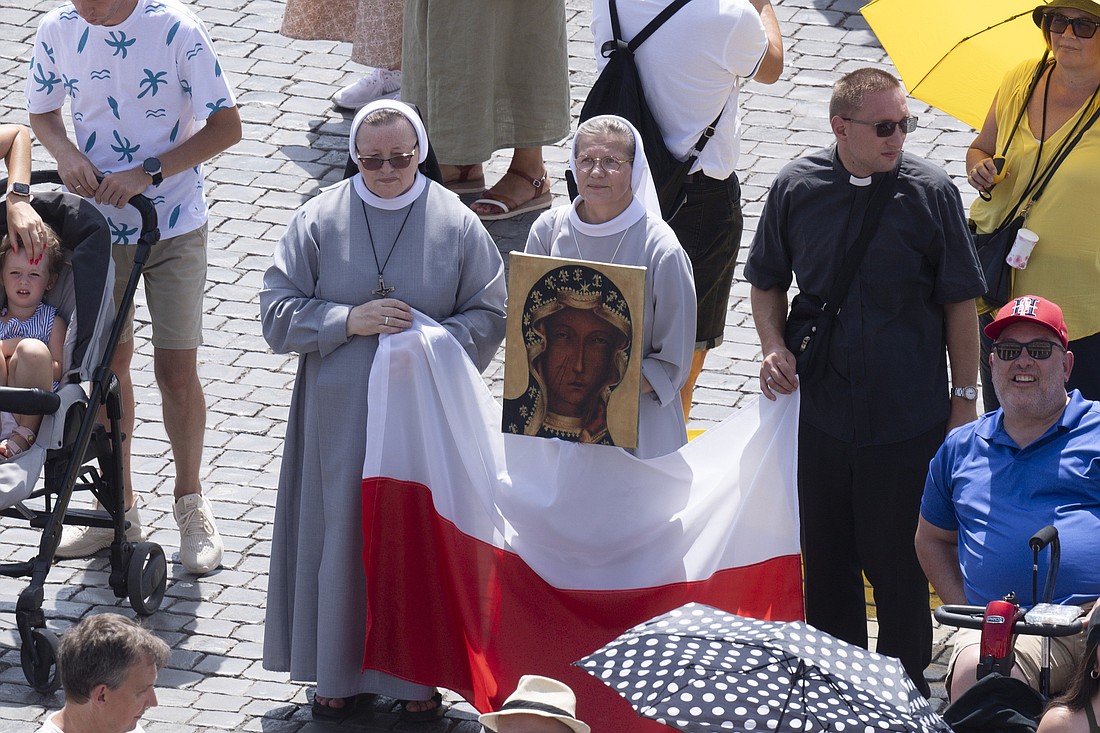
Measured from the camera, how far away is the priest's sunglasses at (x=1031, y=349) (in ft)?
18.5

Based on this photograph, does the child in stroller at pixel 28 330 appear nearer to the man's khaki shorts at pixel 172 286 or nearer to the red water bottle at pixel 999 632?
the man's khaki shorts at pixel 172 286

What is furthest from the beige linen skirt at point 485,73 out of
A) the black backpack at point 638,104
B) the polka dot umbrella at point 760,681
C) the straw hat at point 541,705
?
the straw hat at point 541,705

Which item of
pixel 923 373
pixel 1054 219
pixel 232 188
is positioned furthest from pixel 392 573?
pixel 232 188

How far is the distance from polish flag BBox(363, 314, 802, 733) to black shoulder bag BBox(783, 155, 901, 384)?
0.16m

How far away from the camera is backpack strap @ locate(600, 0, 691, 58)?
24.4ft

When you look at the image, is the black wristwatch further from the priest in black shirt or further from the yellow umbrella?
the yellow umbrella

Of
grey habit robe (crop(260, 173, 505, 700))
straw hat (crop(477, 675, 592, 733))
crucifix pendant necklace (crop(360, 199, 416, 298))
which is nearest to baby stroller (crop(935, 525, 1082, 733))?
straw hat (crop(477, 675, 592, 733))

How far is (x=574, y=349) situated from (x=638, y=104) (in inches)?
72.9

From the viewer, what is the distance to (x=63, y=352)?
6875 millimetres

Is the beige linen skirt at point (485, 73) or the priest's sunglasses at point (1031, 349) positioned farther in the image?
the beige linen skirt at point (485, 73)

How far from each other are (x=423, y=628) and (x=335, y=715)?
47 centimetres

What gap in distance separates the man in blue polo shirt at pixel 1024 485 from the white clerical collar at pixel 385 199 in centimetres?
221

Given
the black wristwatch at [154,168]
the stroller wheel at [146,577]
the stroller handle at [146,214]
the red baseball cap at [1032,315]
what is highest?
the black wristwatch at [154,168]

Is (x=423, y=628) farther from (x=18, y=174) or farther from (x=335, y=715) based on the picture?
(x=18, y=174)
